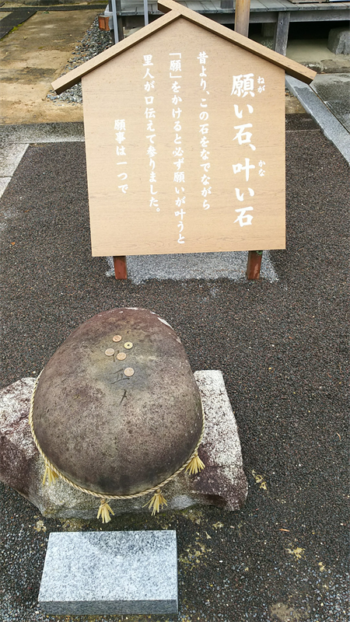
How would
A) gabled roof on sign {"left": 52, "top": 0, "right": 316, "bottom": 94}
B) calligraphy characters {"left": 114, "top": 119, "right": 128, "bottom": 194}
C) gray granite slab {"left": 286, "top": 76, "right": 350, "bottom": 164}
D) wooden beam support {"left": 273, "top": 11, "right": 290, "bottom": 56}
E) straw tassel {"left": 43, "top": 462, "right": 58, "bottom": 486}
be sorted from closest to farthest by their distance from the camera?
straw tassel {"left": 43, "top": 462, "right": 58, "bottom": 486} < gabled roof on sign {"left": 52, "top": 0, "right": 316, "bottom": 94} < calligraphy characters {"left": 114, "top": 119, "right": 128, "bottom": 194} < gray granite slab {"left": 286, "top": 76, "right": 350, "bottom": 164} < wooden beam support {"left": 273, "top": 11, "right": 290, "bottom": 56}

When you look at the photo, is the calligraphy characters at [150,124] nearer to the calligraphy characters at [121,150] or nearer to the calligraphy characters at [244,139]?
the calligraphy characters at [121,150]

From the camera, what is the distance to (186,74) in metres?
3.42

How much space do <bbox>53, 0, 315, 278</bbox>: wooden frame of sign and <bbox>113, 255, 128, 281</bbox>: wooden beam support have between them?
0.32 ft

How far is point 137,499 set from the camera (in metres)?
2.47

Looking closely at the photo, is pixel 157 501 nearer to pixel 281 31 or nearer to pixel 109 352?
pixel 109 352

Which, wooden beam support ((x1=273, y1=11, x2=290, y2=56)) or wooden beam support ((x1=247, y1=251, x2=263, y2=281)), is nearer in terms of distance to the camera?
wooden beam support ((x1=247, y1=251, x2=263, y2=281))

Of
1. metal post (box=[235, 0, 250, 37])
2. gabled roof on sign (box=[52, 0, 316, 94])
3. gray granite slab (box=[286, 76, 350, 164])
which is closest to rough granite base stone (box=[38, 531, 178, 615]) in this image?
gabled roof on sign (box=[52, 0, 316, 94])

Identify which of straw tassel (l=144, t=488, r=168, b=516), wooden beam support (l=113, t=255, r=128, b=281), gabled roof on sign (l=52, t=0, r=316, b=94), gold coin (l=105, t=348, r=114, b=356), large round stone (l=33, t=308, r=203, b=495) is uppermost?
gabled roof on sign (l=52, t=0, r=316, b=94)

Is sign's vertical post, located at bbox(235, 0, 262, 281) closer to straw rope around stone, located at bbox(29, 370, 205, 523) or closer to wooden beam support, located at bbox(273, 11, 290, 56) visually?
straw rope around stone, located at bbox(29, 370, 205, 523)

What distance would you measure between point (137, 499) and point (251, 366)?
4.21 feet

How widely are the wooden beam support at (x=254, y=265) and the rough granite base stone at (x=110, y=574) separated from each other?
7.79 feet

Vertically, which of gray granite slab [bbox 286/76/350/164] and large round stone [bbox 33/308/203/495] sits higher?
large round stone [bbox 33/308/203/495]

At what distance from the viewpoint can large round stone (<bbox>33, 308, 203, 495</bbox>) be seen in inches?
78.5

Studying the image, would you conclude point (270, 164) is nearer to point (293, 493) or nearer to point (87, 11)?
point (293, 493)
